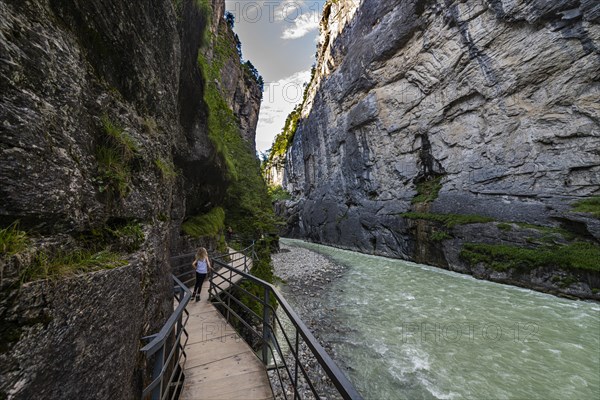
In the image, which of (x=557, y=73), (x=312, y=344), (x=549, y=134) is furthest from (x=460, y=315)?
(x=557, y=73)

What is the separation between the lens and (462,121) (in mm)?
17172

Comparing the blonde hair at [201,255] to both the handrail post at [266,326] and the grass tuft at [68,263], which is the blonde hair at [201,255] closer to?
the handrail post at [266,326]

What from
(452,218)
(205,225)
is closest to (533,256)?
(452,218)

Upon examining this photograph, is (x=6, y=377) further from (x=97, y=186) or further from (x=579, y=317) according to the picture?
(x=579, y=317)

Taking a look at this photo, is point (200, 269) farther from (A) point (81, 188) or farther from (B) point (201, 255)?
(A) point (81, 188)

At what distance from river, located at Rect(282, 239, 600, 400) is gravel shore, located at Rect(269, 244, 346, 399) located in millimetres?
245

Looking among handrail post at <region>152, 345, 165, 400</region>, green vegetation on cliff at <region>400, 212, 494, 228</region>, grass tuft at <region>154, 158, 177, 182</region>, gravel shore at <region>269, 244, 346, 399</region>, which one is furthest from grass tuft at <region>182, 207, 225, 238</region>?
green vegetation on cliff at <region>400, 212, 494, 228</region>

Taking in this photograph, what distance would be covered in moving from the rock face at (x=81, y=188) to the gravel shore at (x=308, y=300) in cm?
174

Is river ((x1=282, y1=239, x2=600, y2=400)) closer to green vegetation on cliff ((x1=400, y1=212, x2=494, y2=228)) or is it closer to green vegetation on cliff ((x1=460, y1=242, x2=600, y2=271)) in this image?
green vegetation on cliff ((x1=460, y1=242, x2=600, y2=271))

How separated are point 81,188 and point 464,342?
8820mm

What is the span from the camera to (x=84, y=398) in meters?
1.58

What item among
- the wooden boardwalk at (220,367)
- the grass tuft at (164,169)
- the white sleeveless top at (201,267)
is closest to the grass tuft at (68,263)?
the grass tuft at (164,169)

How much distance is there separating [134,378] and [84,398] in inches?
27.1

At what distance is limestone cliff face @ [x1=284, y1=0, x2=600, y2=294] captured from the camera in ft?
40.4
